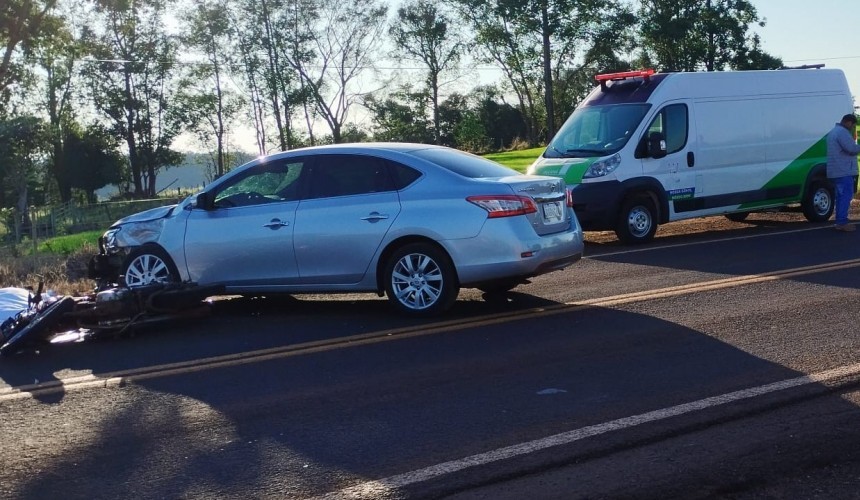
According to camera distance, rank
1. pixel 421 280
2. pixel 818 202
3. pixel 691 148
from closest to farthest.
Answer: pixel 421 280
pixel 691 148
pixel 818 202

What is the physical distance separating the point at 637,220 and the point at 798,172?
3.41 metres

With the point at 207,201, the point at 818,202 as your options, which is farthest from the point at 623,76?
the point at 207,201

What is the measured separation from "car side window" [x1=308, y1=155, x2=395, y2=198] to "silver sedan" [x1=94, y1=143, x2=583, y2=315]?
13 millimetres

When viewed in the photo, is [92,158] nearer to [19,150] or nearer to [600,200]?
[19,150]

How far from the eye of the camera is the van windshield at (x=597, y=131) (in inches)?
582

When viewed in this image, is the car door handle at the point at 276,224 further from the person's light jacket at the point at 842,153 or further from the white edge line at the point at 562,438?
the person's light jacket at the point at 842,153

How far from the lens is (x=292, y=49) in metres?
51.8

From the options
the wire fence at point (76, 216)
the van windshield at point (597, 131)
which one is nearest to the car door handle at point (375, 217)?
the van windshield at point (597, 131)

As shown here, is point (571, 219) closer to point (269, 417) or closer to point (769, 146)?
point (269, 417)

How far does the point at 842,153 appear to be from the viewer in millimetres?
15039

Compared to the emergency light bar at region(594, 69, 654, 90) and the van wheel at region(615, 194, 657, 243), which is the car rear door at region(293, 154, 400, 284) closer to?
the van wheel at region(615, 194, 657, 243)

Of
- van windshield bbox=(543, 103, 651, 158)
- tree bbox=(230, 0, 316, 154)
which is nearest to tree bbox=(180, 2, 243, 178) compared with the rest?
tree bbox=(230, 0, 316, 154)

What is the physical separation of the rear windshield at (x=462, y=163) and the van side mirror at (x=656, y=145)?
5192 mm

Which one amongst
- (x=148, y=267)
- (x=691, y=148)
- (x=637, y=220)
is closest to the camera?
(x=148, y=267)
